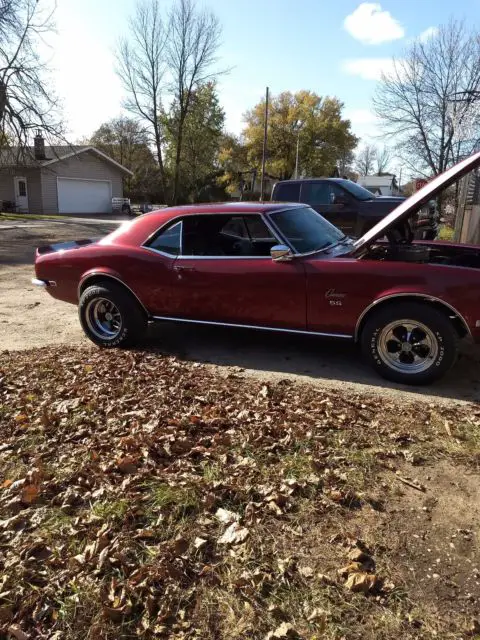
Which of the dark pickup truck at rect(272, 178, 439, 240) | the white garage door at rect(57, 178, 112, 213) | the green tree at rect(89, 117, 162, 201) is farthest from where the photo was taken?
the green tree at rect(89, 117, 162, 201)

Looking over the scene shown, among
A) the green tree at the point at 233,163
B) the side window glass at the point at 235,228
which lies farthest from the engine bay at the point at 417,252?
the green tree at the point at 233,163

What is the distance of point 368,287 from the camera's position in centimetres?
433

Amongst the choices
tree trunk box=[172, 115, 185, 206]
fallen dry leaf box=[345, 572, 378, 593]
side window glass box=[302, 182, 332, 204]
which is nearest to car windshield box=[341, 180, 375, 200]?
side window glass box=[302, 182, 332, 204]

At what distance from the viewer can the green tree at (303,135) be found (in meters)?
55.6

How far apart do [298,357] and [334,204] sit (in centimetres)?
611

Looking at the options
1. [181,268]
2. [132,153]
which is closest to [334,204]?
[181,268]

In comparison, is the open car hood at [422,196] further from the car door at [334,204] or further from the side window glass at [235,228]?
the car door at [334,204]

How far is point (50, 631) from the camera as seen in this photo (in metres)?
Result: 2.02

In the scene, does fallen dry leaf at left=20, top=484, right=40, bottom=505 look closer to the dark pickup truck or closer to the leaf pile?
the leaf pile

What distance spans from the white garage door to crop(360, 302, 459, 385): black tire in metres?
36.0

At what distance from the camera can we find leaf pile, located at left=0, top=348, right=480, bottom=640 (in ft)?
6.80

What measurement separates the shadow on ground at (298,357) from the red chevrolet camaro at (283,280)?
0.76 ft

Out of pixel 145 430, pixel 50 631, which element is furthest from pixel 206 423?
pixel 50 631

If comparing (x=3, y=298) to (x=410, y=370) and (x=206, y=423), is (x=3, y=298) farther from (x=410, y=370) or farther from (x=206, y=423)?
(x=410, y=370)
